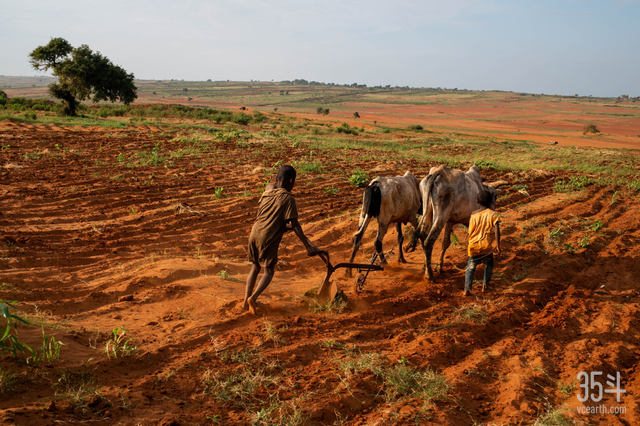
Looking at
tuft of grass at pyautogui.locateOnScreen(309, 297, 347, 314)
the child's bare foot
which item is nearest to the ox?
tuft of grass at pyautogui.locateOnScreen(309, 297, 347, 314)

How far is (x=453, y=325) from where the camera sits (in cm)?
491

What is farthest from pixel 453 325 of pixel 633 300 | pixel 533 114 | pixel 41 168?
pixel 533 114

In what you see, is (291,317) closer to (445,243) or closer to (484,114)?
(445,243)

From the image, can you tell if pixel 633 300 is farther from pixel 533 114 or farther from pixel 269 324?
pixel 533 114

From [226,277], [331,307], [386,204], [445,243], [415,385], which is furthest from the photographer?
[445,243]

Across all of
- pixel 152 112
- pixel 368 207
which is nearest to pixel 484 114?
pixel 152 112

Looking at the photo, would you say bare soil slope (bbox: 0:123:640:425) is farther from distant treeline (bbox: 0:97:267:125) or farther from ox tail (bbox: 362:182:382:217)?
distant treeline (bbox: 0:97:267:125)

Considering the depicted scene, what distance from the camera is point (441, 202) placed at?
21.4ft

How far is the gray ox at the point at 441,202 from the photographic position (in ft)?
21.2

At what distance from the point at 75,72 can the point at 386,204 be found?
33.4m

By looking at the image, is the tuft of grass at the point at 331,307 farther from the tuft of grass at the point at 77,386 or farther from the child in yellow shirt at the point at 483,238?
the tuft of grass at the point at 77,386

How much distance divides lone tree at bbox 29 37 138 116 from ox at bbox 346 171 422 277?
32.8 metres

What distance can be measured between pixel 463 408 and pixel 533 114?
240ft

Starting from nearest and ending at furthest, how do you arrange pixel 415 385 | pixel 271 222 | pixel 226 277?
pixel 415 385
pixel 271 222
pixel 226 277
